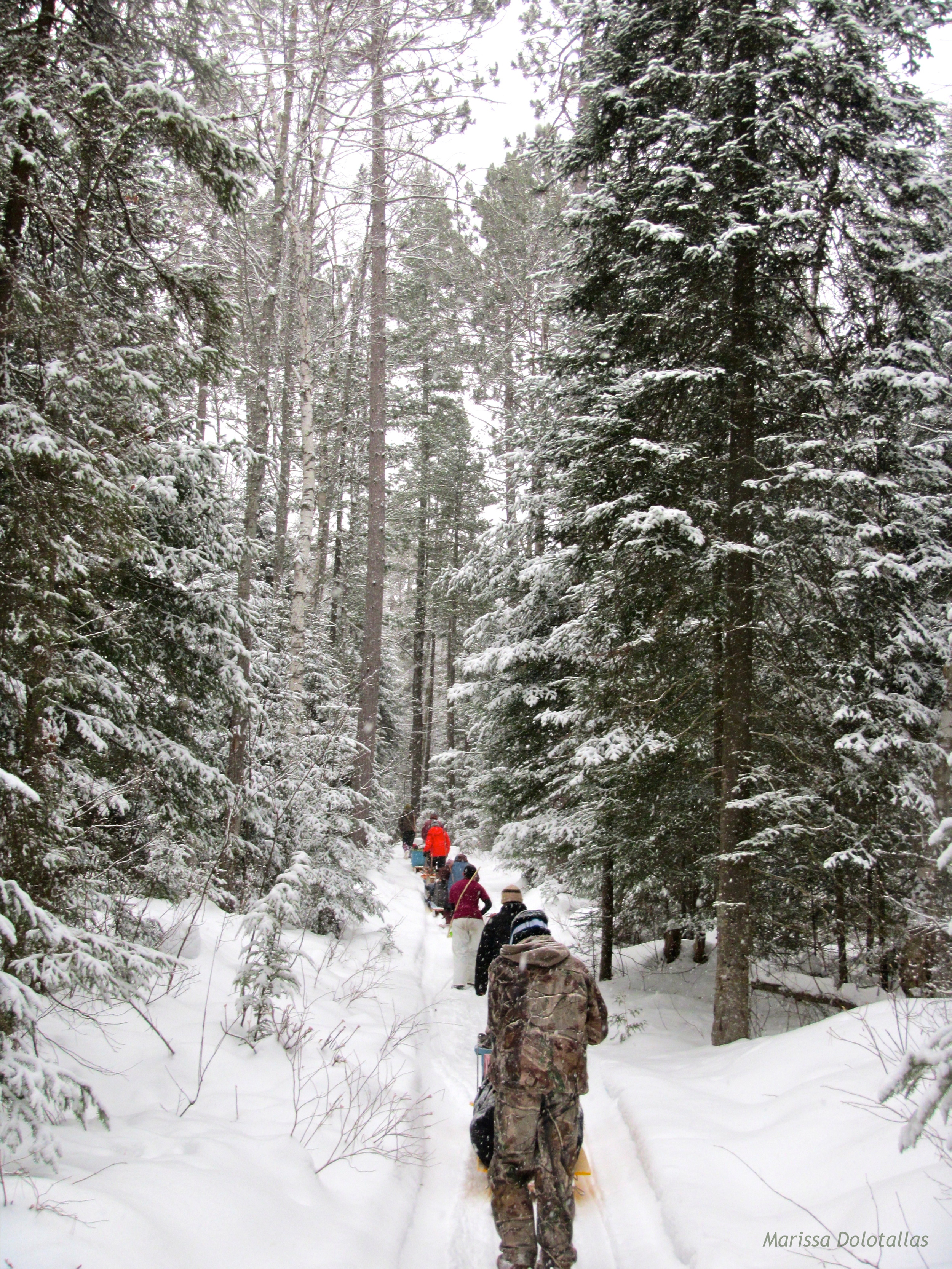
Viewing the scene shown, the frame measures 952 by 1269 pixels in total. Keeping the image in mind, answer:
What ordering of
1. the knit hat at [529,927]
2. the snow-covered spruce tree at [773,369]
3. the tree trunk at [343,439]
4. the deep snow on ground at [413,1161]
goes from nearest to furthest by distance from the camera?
the deep snow on ground at [413,1161], the knit hat at [529,927], the snow-covered spruce tree at [773,369], the tree trunk at [343,439]

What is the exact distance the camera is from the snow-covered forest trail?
159 inches

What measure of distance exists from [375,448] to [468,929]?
852 centimetres

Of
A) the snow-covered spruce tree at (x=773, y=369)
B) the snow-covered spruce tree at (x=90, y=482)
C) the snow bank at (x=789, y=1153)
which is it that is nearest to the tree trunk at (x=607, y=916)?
the snow-covered spruce tree at (x=773, y=369)

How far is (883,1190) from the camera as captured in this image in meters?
3.53

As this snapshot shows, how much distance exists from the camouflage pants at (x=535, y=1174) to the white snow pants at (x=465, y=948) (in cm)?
655

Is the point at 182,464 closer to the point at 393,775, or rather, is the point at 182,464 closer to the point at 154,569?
the point at 154,569

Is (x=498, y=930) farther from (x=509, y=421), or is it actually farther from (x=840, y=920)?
(x=509, y=421)

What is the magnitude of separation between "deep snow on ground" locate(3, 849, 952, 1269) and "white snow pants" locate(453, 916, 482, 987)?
10.8 feet

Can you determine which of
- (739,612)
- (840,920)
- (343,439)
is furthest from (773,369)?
(343,439)

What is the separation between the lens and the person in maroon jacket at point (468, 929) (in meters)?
10.5

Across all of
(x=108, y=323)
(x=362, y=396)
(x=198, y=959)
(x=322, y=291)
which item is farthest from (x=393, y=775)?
(x=108, y=323)

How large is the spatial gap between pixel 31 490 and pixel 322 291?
14.2m

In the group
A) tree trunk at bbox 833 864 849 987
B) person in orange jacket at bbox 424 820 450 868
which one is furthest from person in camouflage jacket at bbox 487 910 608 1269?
person in orange jacket at bbox 424 820 450 868

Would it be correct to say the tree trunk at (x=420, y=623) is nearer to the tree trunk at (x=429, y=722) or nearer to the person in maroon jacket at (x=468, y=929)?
the tree trunk at (x=429, y=722)
